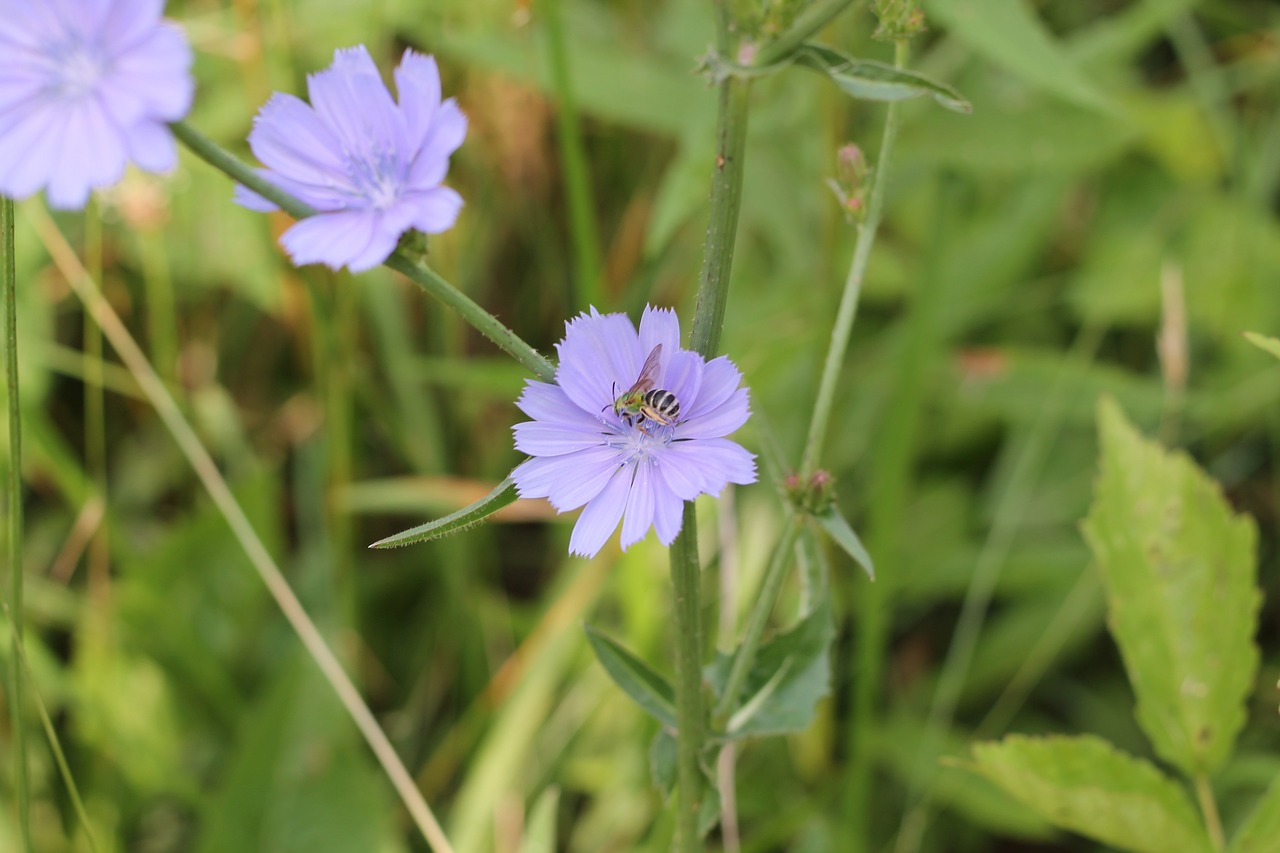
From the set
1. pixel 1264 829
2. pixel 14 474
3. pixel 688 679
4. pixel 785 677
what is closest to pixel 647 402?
pixel 688 679

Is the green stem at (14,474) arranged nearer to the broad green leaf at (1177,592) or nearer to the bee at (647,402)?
the bee at (647,402)

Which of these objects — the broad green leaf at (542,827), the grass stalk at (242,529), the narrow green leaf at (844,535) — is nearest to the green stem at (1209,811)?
the narrow green leaf at (844,535)

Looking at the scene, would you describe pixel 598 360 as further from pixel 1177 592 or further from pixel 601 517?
pixel 1177 592

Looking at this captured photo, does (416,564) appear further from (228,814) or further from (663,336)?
(663,336)

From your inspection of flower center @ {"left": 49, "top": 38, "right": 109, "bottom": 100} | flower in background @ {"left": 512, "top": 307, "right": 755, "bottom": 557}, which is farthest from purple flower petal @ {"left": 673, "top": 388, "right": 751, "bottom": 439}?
flower center @ {"left": 49, "top": 38, "right": 109, "bottom": 100}

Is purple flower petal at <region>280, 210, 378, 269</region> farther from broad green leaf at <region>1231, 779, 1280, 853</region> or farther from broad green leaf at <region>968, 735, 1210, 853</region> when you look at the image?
broad green leaf at <region>1231, 779, 1280, 853</region>


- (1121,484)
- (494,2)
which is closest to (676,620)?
(1121,484)

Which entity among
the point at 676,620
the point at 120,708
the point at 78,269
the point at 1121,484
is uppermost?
the point at 78,269
